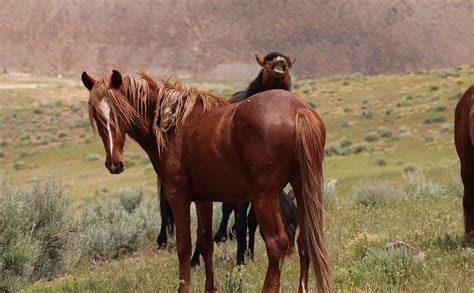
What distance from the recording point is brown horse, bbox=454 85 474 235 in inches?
272

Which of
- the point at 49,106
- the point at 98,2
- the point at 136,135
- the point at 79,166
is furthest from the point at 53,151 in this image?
the point at 98,2

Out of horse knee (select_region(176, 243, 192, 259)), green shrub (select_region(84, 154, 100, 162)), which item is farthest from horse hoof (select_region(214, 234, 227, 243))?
green shrub (select_region(84, 154, 100, 162))

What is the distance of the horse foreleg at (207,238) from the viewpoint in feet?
19.9

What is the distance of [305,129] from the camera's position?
4.91 meters

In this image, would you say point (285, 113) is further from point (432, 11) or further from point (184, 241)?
point (432, 11)

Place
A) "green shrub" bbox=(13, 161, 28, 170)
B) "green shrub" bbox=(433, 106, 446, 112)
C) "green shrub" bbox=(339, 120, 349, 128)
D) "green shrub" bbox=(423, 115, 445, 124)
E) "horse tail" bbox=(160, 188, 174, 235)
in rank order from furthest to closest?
"green shrub" bbox=(339, 120, 349, 128) < "green shrub" bbox=(433, 106, 446, 112) < "green shrub" bbox=(13, 161, 28, 170) < "green shrub" bbox=(423, 115, 445, 124) < "horse tail" bbox=(160, 188, 174, 235)

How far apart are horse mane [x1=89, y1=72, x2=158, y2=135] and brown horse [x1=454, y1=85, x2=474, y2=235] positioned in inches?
136

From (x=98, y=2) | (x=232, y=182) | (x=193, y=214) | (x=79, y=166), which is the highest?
(x=98, y=2)

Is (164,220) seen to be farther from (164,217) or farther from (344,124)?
(344,124)

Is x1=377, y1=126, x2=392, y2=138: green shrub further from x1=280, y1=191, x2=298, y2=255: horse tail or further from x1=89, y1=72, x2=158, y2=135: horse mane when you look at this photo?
x1=89, y1=72, x2=158, y2=135: horse mane

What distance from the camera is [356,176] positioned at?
2062 cm

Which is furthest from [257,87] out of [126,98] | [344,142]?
[344,142]

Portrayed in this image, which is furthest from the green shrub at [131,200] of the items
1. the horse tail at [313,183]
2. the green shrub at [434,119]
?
the green shrub at [434,119]

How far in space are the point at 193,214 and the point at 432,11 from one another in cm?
9431
